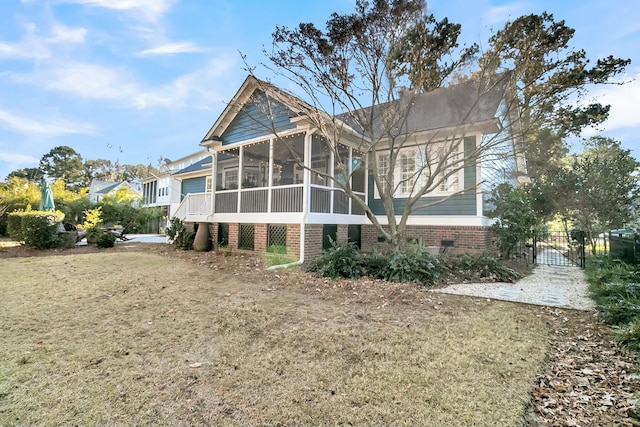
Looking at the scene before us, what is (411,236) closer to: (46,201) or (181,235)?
(181,235)

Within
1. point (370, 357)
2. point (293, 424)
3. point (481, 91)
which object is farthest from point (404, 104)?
point (293, 424)

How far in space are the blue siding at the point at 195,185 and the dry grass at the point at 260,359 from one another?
1504 centimetres

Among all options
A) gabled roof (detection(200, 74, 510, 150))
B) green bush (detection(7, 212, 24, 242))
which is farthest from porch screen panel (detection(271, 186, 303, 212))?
green bush (detection(7, 212, 24, 242))

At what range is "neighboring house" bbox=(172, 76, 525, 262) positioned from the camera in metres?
9.41

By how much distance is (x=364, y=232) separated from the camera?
471 inches

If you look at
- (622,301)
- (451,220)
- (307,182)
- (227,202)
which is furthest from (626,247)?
(227,202)

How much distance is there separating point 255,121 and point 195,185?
42.4 feet

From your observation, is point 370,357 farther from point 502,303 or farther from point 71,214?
point 71,214

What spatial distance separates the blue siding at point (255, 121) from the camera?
10.2 metres

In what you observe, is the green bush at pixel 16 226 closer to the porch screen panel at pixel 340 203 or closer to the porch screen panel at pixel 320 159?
the porch screen panel at pixel 320 159

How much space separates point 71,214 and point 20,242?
1009cm

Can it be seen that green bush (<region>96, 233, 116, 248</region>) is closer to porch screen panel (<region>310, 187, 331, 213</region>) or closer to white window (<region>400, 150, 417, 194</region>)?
porch screen panel (<region>310, 187, 331, 213</region>)

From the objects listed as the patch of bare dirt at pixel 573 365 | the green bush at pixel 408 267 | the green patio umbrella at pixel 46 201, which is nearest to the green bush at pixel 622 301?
the patch of bare dirt at pixel 573 365

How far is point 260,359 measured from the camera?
321cm
